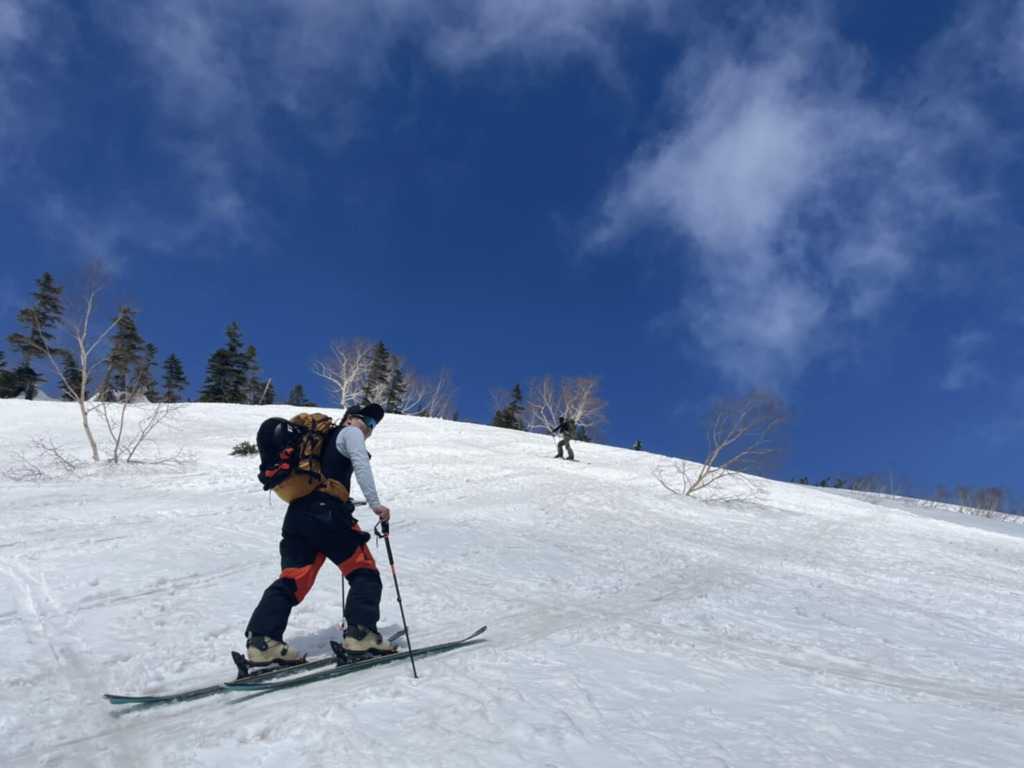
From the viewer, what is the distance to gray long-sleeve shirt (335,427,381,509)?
4.57 meters

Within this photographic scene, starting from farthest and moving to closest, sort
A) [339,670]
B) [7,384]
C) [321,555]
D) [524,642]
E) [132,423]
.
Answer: [7,384] → [132,423] → [524,642] → [321,555] → [339,670]

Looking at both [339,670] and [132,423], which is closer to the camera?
[339,670]

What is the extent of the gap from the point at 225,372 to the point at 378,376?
1645 cm

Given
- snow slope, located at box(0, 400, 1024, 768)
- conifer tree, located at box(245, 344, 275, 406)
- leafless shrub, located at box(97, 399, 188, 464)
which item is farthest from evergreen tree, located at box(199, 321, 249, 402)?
snow slope, located at box(0, 400, 1024, 768)

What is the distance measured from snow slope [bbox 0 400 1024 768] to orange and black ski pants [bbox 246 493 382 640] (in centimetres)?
60

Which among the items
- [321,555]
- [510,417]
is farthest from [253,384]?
[321,555]

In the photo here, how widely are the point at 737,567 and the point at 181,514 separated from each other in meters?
11.6

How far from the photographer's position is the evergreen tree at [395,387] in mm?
66375

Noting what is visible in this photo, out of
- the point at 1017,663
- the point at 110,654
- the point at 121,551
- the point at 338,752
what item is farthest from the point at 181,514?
the point at 1017,663

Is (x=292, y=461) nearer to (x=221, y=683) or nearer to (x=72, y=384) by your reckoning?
(x=221, y=683)

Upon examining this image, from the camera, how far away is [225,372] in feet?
197

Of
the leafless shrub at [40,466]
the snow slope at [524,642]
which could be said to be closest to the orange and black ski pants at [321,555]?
the snow slope at [524,642]

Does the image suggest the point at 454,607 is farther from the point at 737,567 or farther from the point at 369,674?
the point at 737,567

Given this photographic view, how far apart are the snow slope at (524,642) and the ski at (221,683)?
0.08 meters
